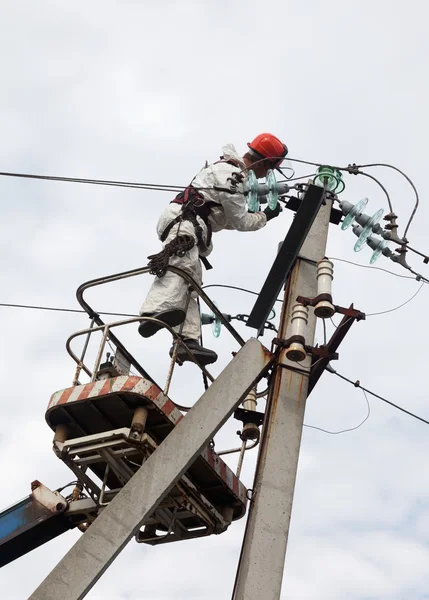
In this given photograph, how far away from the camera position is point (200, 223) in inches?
354

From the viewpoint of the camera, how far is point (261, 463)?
704cm

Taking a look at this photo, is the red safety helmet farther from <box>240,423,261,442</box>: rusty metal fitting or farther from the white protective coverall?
<box>240,423,261,442</box>: rusty metal fitting

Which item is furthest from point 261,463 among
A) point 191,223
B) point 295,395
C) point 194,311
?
point 191,223

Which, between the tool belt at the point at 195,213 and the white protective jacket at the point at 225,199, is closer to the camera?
the tool belt at the point at 195,213

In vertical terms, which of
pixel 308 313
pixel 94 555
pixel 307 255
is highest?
pixel 307 255

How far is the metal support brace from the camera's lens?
6238 millimetres

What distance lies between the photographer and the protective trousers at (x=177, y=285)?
828 cm

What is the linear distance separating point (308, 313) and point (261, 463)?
1537 millimetres

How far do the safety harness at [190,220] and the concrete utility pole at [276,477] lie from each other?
1.10 m

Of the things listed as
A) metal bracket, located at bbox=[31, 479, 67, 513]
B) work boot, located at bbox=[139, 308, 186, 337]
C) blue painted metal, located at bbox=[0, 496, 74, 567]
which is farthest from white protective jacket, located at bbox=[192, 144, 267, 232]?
blue painted metal, located at bbox=[0, 496, 74, 567]

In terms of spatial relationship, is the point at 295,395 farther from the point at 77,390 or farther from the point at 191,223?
the point at 191,223

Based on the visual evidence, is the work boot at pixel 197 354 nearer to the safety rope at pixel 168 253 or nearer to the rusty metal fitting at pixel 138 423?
the safety rope at pixel 168 253

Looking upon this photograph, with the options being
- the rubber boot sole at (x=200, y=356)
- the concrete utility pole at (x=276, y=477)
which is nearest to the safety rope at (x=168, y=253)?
the rubber boot sole at (x=200, y=356)

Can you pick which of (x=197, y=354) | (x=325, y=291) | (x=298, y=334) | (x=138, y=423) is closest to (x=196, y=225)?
(x=197, y=354)
